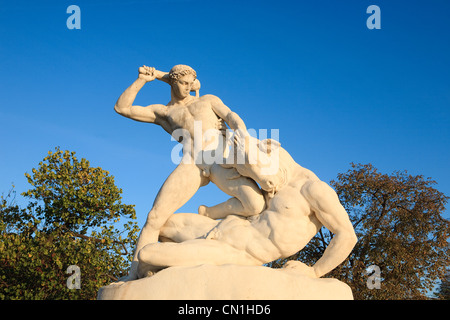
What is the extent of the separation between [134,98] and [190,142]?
2.99 feet

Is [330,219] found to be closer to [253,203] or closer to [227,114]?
[253,203]

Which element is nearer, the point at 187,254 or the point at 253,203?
the point at 187,254

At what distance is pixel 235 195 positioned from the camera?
5336mm

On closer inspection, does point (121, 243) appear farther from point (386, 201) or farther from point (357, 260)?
point (386, 201)

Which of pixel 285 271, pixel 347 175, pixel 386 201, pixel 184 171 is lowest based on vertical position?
pixel 285 271

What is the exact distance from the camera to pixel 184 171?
5.50 m

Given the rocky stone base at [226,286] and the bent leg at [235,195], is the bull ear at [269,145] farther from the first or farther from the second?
the rocky stone base at [226,286]

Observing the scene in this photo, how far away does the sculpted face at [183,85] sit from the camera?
19.0ft

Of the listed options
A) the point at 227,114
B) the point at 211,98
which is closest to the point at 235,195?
the point at 227,114

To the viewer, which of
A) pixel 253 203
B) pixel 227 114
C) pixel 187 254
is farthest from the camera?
pixel 227 114

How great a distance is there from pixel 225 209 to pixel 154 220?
79 centimetres

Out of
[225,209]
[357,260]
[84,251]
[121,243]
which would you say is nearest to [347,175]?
[357,260]

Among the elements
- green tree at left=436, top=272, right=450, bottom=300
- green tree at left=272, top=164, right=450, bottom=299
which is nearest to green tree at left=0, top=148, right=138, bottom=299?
green tree at left=272, top=164, right=450, bottom=299
